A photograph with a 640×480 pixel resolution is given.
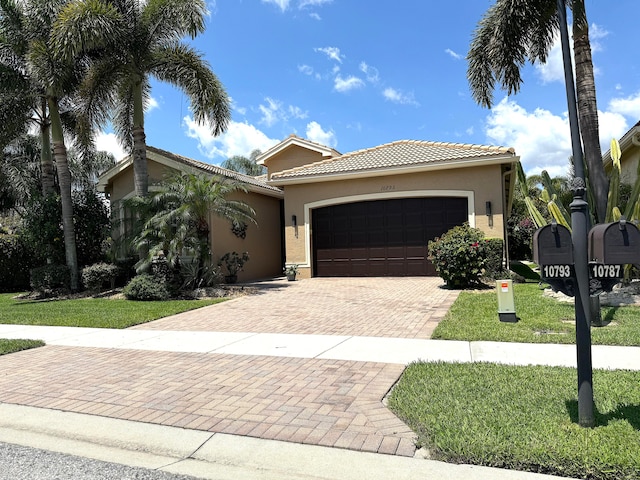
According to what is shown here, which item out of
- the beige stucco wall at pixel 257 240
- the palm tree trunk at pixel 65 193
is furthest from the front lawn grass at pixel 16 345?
the beige stucco wall at pixel 257 240

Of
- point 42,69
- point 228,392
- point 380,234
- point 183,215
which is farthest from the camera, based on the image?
point 380,234

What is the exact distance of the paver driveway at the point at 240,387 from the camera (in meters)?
4.23

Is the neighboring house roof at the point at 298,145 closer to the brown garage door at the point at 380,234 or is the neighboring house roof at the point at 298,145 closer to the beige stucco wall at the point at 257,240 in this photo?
the beige stucco wall at the point at 257,240

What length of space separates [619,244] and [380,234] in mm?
14559

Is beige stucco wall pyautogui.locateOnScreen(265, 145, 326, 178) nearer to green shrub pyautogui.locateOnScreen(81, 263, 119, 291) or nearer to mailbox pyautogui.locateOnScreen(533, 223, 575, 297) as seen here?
green shrub pyautogui.locateOnScreen(81, 263, 119, 291)

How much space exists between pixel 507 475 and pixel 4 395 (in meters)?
5.46

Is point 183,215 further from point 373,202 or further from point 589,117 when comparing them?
point 589,117

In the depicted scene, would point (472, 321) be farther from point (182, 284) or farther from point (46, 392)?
point (182, 284)

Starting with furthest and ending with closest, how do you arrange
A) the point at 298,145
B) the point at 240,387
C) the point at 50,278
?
the point at 298,145 < the point at 50,278 < the point at 240,387

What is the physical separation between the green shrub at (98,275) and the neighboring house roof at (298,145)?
1149 centimetres

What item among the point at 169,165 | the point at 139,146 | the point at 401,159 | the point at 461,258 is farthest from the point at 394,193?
the point at 139,146

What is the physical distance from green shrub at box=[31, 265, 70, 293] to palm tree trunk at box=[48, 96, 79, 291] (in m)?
0.24

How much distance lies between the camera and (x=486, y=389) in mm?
4848

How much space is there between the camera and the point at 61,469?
370 centimetres
